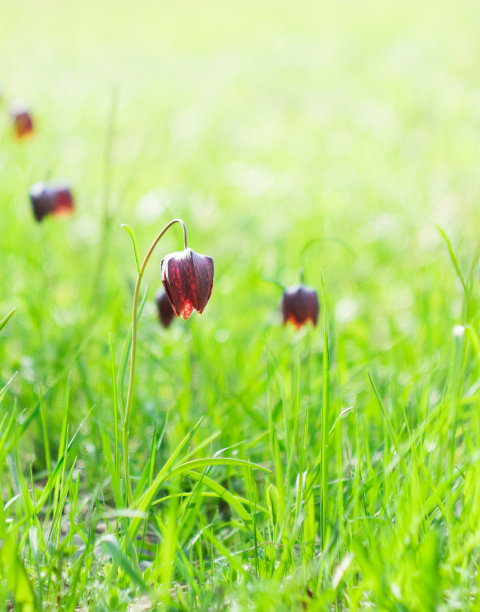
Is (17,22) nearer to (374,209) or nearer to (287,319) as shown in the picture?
(374,209)

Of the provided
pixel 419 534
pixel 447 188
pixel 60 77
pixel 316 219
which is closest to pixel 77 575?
pixel 419 534

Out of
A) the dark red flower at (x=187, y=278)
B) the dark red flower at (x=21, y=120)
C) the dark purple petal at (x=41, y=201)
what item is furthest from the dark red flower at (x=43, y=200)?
the dark red flower at (x=187, y=278)

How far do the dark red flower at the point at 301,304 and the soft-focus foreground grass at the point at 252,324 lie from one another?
0.05 metres

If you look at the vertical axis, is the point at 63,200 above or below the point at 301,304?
above

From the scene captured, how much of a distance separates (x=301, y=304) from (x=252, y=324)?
2.21 feet

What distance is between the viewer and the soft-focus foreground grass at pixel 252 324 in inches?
41.2

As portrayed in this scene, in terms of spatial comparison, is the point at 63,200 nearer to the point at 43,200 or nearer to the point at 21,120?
the point at 43,200

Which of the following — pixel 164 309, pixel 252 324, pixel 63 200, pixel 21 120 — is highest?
pixel 21 120

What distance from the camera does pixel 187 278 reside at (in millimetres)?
1163

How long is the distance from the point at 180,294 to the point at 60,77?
5347mm

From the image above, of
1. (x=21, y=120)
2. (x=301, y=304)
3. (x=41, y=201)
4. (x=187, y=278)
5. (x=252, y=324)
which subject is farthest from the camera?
(x=21, y=120)

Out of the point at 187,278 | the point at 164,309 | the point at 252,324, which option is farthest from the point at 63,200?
the point at 187,278

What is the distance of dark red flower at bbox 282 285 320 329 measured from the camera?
1622 millimetres

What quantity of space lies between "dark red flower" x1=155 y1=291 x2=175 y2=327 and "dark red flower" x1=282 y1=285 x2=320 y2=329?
31cm
